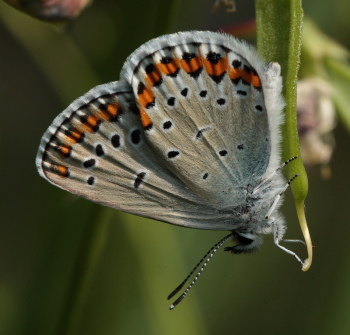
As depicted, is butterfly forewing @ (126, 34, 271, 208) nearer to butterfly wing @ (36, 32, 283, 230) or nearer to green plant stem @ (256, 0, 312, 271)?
butterfly wing @ (36, 32, 283, 230)

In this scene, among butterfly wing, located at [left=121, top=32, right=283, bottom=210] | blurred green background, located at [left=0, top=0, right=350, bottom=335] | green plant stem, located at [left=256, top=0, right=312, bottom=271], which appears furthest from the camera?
blurred green background, located at [left=0, top=0, right=350, bottom=335]

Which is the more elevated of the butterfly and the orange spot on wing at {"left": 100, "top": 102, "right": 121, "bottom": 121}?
the orange spot on wing at {"left": 100, "top": 102, "right": 121, "bottom": 121}

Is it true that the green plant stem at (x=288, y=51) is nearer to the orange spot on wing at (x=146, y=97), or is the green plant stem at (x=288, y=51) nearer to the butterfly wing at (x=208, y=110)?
the butterfly wing at (x=208, y=110)

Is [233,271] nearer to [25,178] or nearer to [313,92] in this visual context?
[313,92]

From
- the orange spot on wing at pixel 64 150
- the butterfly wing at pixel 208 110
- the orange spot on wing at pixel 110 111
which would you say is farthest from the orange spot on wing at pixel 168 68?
the orange spot on wing at pixel 64 150

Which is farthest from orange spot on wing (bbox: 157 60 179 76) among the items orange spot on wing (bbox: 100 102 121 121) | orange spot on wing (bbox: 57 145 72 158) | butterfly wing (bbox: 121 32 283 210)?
orange spot on wing (bbox: 57 145 72 158)

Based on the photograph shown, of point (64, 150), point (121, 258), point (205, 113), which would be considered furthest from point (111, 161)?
point (121, 258)

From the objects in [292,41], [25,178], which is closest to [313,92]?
[292,41]
